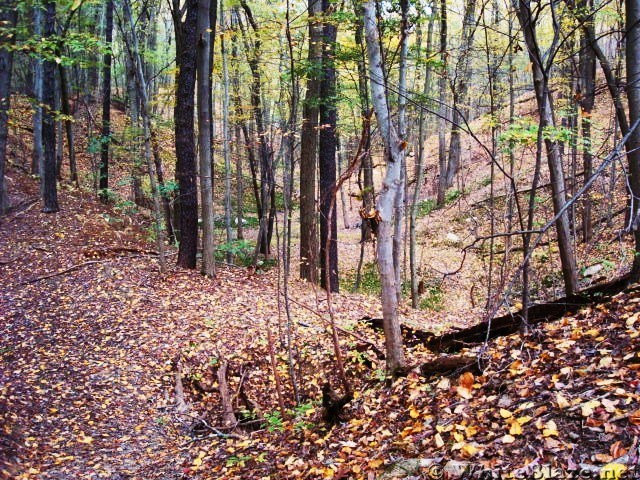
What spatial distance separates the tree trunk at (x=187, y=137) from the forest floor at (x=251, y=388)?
94 cm

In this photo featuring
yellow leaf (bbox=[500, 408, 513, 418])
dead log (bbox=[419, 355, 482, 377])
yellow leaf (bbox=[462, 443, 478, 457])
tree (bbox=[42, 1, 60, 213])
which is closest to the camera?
yellow leaf (bbox=[462, 443, 478, 457])

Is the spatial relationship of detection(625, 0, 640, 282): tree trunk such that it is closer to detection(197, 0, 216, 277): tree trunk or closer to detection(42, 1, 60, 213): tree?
detection(197, 0, 216, 277): tree trunk

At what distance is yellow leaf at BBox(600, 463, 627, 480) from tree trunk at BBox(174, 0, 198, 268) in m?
9.92

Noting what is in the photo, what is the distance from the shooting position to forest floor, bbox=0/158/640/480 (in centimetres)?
291

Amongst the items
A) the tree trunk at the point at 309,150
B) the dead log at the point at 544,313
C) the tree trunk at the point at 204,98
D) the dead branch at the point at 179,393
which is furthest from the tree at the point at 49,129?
the dead log at the point at 544,313

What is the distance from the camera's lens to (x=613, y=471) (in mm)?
2180

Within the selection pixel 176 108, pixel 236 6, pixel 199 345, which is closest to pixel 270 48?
pixel 236 6

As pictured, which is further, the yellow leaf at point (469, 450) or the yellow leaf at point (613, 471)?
the yellow leaf at point (469, 450)

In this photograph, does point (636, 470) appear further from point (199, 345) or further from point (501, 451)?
point (199, 345)

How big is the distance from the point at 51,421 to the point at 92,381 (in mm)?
941

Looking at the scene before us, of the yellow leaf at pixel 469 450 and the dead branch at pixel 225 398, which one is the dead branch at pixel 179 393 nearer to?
the dead branch at pixel 225 398

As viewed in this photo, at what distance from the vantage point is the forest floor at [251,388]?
2906 millimetres

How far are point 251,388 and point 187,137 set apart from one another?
647 cm

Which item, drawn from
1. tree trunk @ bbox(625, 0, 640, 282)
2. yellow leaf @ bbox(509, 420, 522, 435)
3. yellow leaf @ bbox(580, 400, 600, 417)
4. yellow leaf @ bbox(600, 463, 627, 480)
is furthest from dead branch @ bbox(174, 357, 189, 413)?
tree trunk @ bbox(625, 0, 640, 282)
